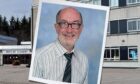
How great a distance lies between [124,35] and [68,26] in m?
44.8

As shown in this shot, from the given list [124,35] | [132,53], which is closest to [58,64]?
[132,53]

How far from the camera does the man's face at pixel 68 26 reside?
392 centimetres

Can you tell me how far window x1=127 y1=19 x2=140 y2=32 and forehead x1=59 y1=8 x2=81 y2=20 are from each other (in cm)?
4356

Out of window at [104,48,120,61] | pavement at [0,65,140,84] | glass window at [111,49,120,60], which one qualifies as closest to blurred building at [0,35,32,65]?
window at [104,48,120,61]

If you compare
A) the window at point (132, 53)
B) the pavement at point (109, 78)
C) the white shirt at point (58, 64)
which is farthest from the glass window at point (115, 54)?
the white shirt at point (58, 64)

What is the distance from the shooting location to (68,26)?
3945 mm

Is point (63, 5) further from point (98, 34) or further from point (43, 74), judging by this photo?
point (43, 74)

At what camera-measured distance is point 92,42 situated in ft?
12.7

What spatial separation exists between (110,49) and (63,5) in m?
46.1

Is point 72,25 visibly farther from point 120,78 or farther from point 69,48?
point 120,78

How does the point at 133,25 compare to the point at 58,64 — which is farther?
the point at 133,25

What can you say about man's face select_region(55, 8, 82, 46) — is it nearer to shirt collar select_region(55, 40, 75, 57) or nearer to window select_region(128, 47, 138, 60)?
shirt collar select_region(55, 40, 75, 57)

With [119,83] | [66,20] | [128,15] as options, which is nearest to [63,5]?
[66,20]

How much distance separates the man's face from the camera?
392cm
